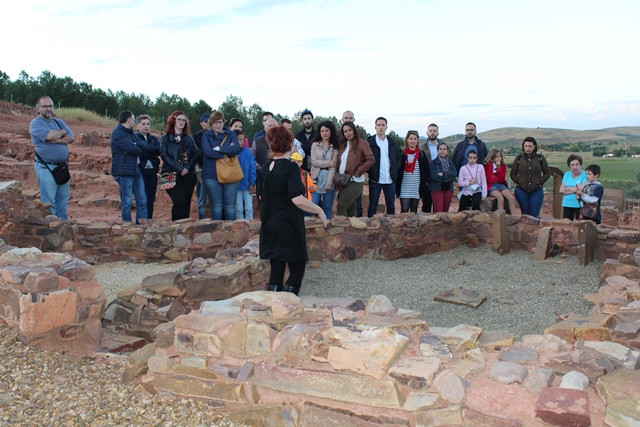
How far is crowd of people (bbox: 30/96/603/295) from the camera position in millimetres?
8391

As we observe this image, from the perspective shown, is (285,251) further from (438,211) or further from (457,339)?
(438,211)

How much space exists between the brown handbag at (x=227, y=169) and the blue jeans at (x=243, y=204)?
549 mm

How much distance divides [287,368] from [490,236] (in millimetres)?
6405

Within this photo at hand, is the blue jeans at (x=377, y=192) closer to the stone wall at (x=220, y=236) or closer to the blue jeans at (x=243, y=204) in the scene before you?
the stone wall at (x=220, y=236)

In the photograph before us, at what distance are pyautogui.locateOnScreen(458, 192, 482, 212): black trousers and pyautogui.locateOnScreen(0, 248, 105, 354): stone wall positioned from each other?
6484mm

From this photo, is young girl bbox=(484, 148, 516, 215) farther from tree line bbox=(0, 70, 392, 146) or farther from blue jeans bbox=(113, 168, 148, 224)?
tree line bbox=(0, 70, 392, 146)

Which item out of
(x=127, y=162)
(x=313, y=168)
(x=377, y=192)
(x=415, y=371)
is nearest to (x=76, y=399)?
(x=415, y=371)

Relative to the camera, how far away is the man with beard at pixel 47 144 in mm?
7891

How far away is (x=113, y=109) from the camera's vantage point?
3203 cm

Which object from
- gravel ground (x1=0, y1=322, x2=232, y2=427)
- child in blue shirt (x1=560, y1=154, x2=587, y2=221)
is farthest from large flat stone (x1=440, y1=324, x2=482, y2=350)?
child in blue shirt (x1=560, y1=154, x2=587, y2=221)

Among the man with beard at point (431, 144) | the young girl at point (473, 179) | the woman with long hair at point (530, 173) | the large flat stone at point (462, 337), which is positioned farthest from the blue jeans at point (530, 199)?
the large flat stone at point (462, 337)

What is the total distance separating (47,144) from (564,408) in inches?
286

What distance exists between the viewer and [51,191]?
321 inches

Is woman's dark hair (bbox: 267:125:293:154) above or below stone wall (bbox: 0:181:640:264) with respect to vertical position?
above
